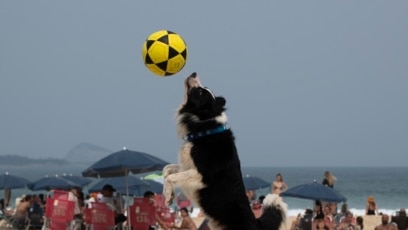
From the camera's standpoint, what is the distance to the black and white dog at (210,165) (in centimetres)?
842

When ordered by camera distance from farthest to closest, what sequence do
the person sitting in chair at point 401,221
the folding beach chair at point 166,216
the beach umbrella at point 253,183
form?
the beach umbrella at point 253,183 < the person sitting in chair at point 401,221 < the folding beach chair at point 166,216

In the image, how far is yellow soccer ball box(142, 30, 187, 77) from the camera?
907cm

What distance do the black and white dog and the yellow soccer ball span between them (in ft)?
1.80

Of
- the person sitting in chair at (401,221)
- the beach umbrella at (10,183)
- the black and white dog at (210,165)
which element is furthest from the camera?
the beach umbrella at (10,183)

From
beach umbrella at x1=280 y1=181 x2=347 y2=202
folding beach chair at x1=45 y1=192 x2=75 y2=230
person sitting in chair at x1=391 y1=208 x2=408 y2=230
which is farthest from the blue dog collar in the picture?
person sitting in chair at x1=391 y1=208 x2=408 y2=230

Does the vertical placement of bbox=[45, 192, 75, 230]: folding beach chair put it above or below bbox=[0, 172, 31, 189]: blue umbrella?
below

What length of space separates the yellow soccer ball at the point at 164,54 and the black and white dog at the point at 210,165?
1.80ft

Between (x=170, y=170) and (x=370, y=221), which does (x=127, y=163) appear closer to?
(x=170, y=170)

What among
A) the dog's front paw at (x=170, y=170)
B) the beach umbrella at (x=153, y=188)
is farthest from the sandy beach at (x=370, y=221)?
the dog's front paw at (x=170, y=170)

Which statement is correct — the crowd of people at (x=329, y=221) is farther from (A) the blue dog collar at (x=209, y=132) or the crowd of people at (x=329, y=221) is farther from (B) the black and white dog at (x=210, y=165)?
(A) the blue dog collar at (x=209, y=132)

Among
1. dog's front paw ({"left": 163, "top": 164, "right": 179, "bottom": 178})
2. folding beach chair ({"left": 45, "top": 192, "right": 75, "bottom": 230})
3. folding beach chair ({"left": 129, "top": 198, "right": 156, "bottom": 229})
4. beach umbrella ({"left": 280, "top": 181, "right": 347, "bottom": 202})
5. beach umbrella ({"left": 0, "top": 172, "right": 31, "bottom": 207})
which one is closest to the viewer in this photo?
dog's front paw ({"left": 163, "top": 164, "right": 179, "bottom": 178})

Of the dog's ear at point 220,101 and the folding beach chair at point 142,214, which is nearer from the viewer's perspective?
the dog's ear at point 220,101

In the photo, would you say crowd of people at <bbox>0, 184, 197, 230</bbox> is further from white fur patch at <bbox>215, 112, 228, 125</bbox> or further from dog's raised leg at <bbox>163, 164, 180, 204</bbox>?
white fur patch at <bbox>215, 112, 228, 125</bbox>

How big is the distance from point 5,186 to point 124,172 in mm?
12480
